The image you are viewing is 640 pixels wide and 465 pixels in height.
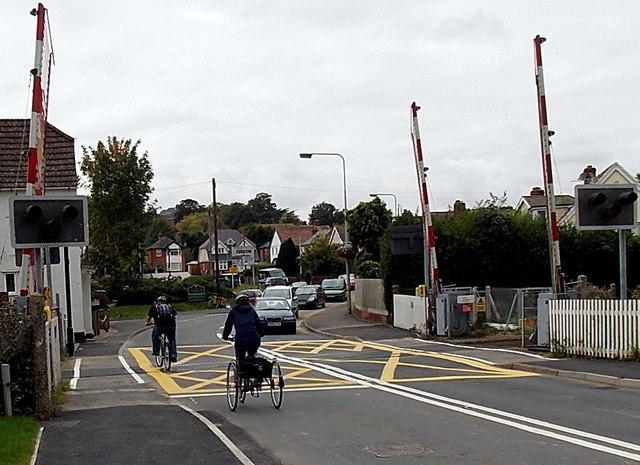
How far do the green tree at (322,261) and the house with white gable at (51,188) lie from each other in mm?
51017

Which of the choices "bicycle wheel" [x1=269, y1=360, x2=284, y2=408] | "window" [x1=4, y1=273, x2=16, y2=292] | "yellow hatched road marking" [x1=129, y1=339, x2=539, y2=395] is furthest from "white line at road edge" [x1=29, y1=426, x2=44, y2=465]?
"window" [x1=4, y1=273, x2=16, y2=292]

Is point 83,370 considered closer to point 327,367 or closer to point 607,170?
point 327,367

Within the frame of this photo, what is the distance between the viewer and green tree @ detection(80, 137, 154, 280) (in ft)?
227

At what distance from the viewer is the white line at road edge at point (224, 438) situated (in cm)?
1022

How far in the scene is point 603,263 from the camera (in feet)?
144

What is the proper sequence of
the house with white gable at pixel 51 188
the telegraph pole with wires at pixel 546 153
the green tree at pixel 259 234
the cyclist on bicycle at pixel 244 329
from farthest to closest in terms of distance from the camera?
the green tree at pixel 259 234
the house with white gable at pixel 51 188
the telegraph pole with wires at pixel 546 153
the cyclist on bicycle at pixel 244 329

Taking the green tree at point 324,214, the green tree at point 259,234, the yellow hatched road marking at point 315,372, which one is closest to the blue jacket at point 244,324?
the yellow hatched road marking at point 315,372

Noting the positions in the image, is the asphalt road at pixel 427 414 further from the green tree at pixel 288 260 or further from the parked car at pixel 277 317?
the green tree at pixel 288 260

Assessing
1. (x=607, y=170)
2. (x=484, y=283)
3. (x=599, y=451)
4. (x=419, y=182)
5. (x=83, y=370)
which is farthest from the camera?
(x=607, y=170)

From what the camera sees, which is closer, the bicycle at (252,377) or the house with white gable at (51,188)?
the bicycle at (252,377)

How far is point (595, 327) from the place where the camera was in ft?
69.7

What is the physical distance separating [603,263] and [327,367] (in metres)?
25.1

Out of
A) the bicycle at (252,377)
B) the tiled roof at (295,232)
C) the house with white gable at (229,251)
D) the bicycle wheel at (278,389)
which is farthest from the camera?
the tiled roof at (295,232)

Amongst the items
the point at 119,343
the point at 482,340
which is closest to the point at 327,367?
the point at 482,340
